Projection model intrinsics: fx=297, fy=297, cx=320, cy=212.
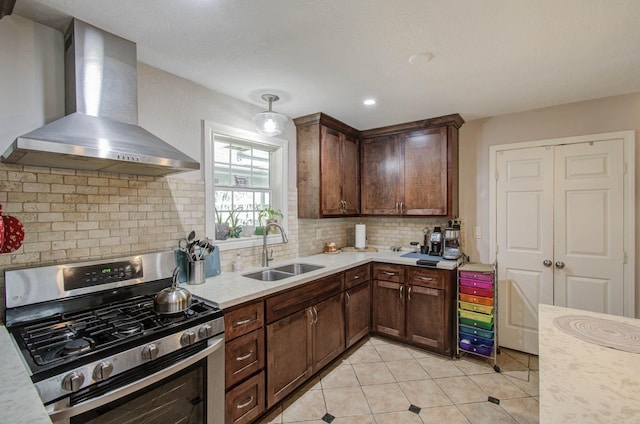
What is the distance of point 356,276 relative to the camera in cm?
300

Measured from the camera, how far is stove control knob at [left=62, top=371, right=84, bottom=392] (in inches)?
43.2

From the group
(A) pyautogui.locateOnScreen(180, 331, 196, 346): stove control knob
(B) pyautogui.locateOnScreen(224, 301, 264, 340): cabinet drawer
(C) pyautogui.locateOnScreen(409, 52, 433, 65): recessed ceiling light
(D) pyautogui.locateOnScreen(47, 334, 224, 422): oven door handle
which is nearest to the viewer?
(D) pyautogui.locateOnScreen(47, 334, 224, 422): oven door handle

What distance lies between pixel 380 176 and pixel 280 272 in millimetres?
1747

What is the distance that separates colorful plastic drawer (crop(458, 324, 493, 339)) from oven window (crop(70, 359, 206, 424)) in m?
2.34

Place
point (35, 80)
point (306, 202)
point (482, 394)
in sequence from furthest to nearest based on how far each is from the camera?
point (306, 202) → point (482, 394) → point (35, 80)

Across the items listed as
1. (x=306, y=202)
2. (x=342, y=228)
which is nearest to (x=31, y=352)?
(x=306, y=202)

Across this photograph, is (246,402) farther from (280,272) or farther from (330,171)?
(330,171)

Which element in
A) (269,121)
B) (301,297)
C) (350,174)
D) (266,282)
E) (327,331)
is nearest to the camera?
(266,282)

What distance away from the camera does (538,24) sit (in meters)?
1.60

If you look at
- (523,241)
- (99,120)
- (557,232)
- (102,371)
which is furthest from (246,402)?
(557,232)

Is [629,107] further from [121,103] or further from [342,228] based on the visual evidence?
[121,103]

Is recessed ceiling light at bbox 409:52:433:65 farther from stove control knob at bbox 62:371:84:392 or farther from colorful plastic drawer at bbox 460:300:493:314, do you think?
stove control knob at bbox 62:371:84:392

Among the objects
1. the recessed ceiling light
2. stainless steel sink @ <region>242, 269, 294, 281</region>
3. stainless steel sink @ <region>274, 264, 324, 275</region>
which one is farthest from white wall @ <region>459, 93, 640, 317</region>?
stainless steel sink @ <region>242, 269, 294, 281</region>

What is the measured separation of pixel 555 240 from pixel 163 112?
11.9 ft
